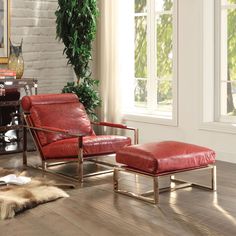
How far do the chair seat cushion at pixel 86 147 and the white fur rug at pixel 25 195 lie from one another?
0.41 m

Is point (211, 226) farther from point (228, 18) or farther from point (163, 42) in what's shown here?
point (163, 42)

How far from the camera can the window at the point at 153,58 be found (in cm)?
729

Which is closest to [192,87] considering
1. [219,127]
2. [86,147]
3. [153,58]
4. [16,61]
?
[219,127]

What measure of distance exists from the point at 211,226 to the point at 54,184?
179 cm

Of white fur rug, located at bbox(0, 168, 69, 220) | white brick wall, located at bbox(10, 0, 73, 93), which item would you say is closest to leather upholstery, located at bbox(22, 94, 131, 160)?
white fur rug, located at bbox(0, 168, 69, 220)

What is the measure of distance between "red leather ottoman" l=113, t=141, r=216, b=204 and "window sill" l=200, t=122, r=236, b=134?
1472 mm

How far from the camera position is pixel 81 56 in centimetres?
754

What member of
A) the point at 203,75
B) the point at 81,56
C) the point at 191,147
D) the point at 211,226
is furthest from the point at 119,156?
the point at 81,56

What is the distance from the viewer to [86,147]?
17.5 feet

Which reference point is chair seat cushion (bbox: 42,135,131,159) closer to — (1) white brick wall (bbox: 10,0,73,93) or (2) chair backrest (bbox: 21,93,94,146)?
(2) chair backrest (bbox: 21,93,94,146)

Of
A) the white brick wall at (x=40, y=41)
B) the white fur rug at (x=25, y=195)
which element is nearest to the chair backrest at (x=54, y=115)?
the white fur rug at (x=25, y=195)

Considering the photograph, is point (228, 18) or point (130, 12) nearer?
point (228, 18)

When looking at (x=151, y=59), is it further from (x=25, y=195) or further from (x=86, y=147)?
(x=25, y=195)

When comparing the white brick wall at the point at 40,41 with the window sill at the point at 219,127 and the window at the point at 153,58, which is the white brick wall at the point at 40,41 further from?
the window sill at the point at 219,127
